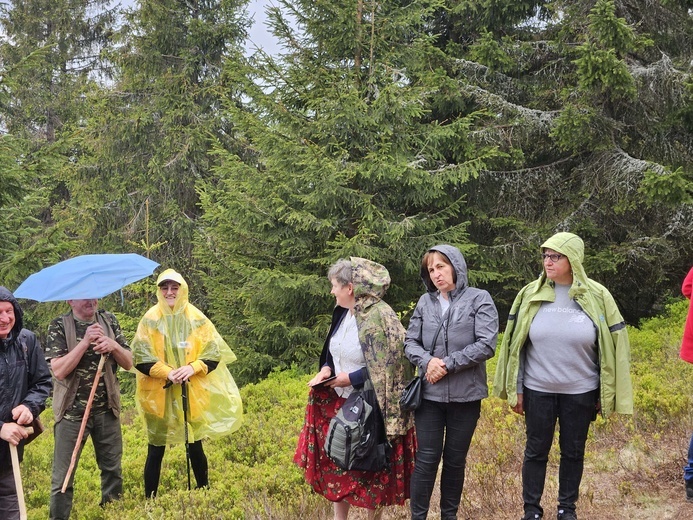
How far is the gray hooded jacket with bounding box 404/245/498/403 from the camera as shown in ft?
12.8

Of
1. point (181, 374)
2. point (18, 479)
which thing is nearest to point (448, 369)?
point (181, 374)

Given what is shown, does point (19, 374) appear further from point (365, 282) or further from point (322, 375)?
point (365, 282)

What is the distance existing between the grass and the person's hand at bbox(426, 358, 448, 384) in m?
1.42

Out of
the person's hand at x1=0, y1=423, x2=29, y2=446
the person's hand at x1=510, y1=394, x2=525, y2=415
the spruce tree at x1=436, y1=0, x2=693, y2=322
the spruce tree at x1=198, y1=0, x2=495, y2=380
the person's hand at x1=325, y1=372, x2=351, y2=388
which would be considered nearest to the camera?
the person's hand at x1=0, y1=423, x2=29, y2=446

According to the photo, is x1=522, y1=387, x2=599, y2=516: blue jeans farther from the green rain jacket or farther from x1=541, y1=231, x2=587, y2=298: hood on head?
x1=541, y1=231, x2=587, y2=298: hood on head

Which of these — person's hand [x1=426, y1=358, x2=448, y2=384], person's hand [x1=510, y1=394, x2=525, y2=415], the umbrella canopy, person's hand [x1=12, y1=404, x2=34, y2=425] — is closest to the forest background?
the umbrella canopy

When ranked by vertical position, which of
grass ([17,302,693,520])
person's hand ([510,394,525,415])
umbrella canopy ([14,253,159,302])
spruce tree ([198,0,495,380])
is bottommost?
grass ([17,302,693,520])

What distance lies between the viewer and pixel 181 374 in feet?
16.7

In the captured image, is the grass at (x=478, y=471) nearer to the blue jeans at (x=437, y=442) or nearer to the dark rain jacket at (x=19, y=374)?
the blue jeans at (x=437, y=442)

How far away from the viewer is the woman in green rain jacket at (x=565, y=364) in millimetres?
4027

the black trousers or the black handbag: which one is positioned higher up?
the black handbag

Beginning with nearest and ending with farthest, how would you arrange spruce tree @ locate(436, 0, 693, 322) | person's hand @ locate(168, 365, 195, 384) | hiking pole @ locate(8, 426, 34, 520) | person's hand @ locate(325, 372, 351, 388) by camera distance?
1. hiking pole @ locate(8, 426, 34, 520)
2. person's hand @ locate(325, 372, 351, 388)
3. person's hand @ locate(168, 365, 195, 384)
4. spruce tree @ locate(436, 0, 693, 322)

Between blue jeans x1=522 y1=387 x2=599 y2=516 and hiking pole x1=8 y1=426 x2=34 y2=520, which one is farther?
blue jeans x1=522 y1=387 x2=599 y2=516

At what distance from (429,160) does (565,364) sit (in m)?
6.93
